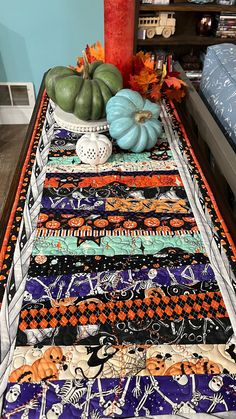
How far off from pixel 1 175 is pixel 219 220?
4.95 ft

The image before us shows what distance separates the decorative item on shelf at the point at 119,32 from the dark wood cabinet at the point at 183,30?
0.78 meters

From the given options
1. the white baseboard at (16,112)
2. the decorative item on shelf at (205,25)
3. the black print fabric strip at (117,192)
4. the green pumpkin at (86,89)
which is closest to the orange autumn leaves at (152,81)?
the green pumpkin at (86,89)

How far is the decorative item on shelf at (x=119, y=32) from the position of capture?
4.53ft

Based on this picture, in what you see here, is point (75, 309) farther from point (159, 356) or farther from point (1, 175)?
point (1, 175)

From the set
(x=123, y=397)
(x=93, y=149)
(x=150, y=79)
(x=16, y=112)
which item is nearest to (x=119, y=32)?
(x=150, y=79)

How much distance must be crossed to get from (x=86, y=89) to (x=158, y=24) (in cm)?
119

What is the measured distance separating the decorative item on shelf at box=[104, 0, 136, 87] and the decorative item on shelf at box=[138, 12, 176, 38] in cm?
81

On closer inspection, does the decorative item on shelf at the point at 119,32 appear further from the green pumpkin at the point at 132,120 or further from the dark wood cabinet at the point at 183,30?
the dark wood cabinet at the point at 183,30

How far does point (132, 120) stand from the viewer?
125cm

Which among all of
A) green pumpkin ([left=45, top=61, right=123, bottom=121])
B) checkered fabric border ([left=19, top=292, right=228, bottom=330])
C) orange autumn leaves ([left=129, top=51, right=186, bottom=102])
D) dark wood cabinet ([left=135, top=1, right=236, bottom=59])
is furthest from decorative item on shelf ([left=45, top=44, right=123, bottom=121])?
dark wood cabinet ([left=135, top=1, right=236, bottom=59])

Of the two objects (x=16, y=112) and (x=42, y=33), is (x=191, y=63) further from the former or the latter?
(x=16, y=112)

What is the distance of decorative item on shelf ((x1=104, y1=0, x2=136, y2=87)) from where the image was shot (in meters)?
1.38

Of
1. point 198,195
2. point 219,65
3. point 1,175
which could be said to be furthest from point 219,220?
point 1,175

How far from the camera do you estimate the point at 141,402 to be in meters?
0.69
